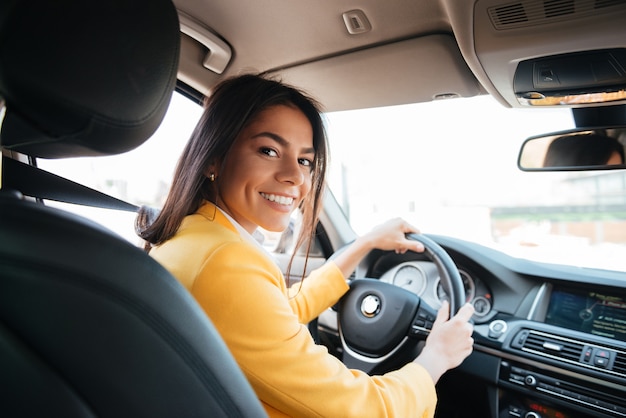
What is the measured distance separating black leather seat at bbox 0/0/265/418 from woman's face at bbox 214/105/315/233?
0.69 metres

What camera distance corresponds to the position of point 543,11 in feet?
4.74

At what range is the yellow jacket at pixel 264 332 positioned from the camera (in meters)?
1.15

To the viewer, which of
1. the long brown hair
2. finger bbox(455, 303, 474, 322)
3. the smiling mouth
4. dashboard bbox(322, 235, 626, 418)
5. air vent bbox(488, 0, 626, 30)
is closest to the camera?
air vent bbox(488, 0, 626, 30)

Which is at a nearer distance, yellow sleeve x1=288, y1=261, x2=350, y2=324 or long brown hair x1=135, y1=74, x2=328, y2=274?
long brown hair x1=135, y1=74, x2=328, y2=274

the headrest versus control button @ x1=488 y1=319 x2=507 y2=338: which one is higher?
the headrest

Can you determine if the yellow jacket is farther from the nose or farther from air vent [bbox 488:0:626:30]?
air vent [bbox 488:0:626:30]

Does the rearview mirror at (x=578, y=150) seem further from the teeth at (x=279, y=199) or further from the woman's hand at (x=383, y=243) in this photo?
the teeth at (x=279, y=199)

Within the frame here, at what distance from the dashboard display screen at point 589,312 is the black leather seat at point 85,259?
185cm

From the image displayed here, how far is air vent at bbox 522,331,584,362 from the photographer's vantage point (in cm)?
194

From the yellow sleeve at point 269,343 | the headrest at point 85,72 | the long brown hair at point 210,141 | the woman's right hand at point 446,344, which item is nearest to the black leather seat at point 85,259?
the headrest at point 85,72

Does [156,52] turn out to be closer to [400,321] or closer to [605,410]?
[400,321]

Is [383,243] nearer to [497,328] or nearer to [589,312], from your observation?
[497,328]

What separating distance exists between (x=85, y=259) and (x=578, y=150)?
6.68 ft

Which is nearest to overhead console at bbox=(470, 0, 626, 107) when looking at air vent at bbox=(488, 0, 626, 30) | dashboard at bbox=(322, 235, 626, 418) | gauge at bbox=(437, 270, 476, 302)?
air vent at bbox=(488, 0, 626, 30)
